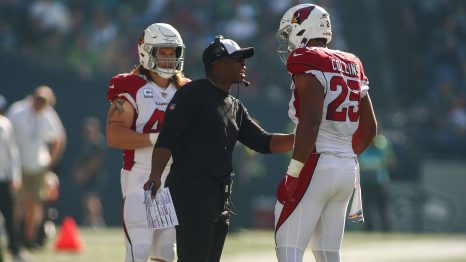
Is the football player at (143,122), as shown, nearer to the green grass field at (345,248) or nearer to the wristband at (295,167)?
the wristband at (295,167)

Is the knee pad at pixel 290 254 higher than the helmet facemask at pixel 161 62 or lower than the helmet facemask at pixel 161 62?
lower

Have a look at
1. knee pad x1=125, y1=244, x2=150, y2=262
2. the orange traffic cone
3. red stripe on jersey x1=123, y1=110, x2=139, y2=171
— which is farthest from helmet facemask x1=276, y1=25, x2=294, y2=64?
the orange traffic cone

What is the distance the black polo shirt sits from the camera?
19.4 feet

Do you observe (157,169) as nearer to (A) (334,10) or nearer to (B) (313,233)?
(B) (313,233)

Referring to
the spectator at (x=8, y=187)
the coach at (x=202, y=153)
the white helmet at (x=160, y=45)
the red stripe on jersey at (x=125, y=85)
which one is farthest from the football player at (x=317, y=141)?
the spectator at (x=8, y=187)

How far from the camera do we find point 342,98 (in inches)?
236

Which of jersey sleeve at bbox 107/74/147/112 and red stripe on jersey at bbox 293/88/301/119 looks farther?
jersey sleeve at bbox 107/74/147/112

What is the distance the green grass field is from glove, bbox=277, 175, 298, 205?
518 cm

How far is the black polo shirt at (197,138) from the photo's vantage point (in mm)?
5910

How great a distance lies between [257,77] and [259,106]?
1316 mm

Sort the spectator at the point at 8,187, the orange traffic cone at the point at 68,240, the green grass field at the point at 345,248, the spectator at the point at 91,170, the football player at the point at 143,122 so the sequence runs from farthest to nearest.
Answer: the spectator at the point at 91,170 → the orange traffic cone at the point at 68,240 → the green grass field at the point at 345,248 → the spectator at the point at 8,187 → the football player at the point at 143,122

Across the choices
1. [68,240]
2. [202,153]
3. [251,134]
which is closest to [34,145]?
[68,240]

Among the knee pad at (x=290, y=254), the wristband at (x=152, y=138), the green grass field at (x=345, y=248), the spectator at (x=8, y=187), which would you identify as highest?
the wristband at (x=152, y=138)

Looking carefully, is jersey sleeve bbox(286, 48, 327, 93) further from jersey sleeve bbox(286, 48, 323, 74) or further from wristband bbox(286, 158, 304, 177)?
wristband bbox(286, 158, 304, 177)
